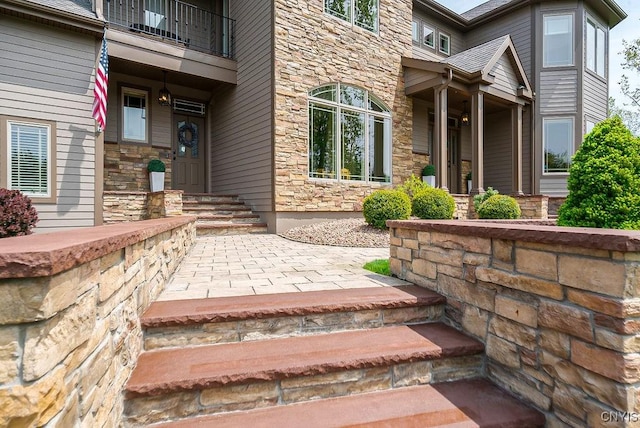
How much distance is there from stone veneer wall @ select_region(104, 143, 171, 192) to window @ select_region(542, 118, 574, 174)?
11.6 metres

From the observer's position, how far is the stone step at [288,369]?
5.49ft

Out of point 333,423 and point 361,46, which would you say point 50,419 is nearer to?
point 333,423

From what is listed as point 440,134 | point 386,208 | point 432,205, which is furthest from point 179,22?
point 432,205

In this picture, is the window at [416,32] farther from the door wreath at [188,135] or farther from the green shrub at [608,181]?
the green shrub at [608,181]

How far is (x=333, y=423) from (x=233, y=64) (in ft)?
28.8

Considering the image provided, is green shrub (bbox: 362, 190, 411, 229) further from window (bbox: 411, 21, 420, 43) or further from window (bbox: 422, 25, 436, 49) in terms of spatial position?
window (bbox: 422, 25, 436, 49)

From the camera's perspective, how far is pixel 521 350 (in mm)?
1925

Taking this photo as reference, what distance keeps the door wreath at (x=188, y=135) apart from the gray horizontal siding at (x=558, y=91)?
10.8m

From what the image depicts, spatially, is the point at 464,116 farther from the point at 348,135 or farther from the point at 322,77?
the point at 322,77

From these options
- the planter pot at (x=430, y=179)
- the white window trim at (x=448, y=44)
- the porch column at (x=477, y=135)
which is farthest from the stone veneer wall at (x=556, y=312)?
the white window trim at (x=448, y=44)

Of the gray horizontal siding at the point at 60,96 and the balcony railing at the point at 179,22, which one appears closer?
the gray horizontal siding at the point at 60,96

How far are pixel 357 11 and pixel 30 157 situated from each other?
7.91 meters

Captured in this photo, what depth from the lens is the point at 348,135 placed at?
844cm

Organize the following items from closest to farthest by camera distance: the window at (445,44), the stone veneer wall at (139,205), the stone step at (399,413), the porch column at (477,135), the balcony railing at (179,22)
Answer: the stone step at (399,413) < the stone veneer wall at (139,205) < the balcony railing at (179,22) < the porch column at (477,135) < the window at (445,44)
